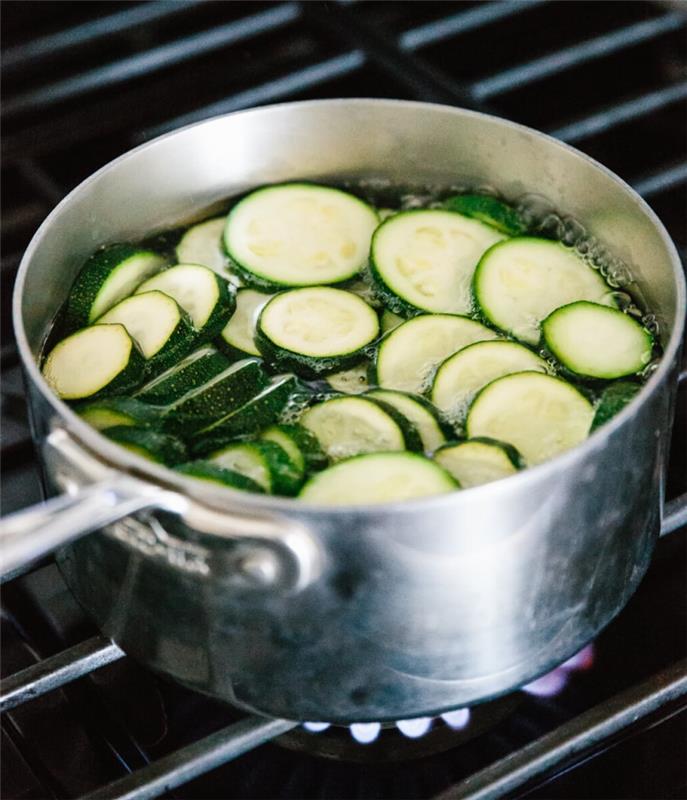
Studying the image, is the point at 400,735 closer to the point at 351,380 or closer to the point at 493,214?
the point at 351,380

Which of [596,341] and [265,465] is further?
[596,341]

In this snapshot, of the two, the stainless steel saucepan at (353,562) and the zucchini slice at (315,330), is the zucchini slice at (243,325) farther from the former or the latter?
the stainless steel saucepan at (353,562)

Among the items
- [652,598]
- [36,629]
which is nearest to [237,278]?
[36,629]

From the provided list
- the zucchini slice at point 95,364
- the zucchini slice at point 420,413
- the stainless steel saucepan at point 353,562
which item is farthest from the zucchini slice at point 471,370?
the zucchini slice at point 95,364

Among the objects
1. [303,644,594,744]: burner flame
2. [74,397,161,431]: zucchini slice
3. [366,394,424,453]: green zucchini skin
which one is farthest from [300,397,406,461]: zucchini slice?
[303,644,594,744]: burner flame

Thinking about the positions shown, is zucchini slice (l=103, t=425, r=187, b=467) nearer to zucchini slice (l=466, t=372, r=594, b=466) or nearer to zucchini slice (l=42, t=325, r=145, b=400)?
zucchini slice (l=42, t=325, r=145, b=400)

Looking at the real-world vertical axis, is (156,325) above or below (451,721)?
above

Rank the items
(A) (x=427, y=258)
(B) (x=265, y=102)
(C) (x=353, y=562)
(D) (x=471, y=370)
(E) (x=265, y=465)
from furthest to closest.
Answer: (B) (x=265, y=102)
(A) (x=427, y=258)
(D) (x=471, y=370)
(E) (x=265, y=465)
(C) (x=353, y=562)

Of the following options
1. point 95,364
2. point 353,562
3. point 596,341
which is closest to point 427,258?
point 596,341
